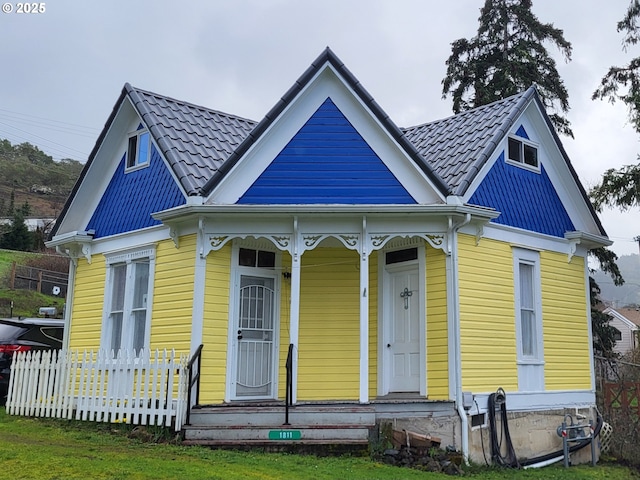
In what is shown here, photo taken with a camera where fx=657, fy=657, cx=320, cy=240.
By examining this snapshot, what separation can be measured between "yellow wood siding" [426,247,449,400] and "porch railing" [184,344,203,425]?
3.75 meters

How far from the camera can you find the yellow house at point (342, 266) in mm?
10555

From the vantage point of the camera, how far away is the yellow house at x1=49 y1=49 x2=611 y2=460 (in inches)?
416

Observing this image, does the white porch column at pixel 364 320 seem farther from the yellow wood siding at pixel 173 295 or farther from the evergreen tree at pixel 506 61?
the evergreen tree at pixel 506 61

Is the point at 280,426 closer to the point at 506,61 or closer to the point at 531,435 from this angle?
the point at 531,435

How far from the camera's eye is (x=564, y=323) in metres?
13.2

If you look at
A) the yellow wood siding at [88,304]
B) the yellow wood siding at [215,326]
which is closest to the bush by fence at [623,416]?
the yellow wood siding at [215,326]

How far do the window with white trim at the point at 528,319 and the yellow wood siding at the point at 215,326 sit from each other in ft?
17.3

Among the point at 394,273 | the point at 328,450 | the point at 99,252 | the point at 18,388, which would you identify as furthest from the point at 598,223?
the point at 18,388

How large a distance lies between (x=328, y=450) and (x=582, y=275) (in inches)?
294

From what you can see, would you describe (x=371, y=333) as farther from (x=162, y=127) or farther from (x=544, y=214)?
(x=162, y=127)

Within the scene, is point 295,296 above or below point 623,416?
above

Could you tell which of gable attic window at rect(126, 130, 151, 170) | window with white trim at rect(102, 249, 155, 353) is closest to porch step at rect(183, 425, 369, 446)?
window with white trim at rect(102, 249, 155, 353)

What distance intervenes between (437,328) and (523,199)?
3488 mm

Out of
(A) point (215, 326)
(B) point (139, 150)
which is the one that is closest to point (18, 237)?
(B) point (139, 150)
